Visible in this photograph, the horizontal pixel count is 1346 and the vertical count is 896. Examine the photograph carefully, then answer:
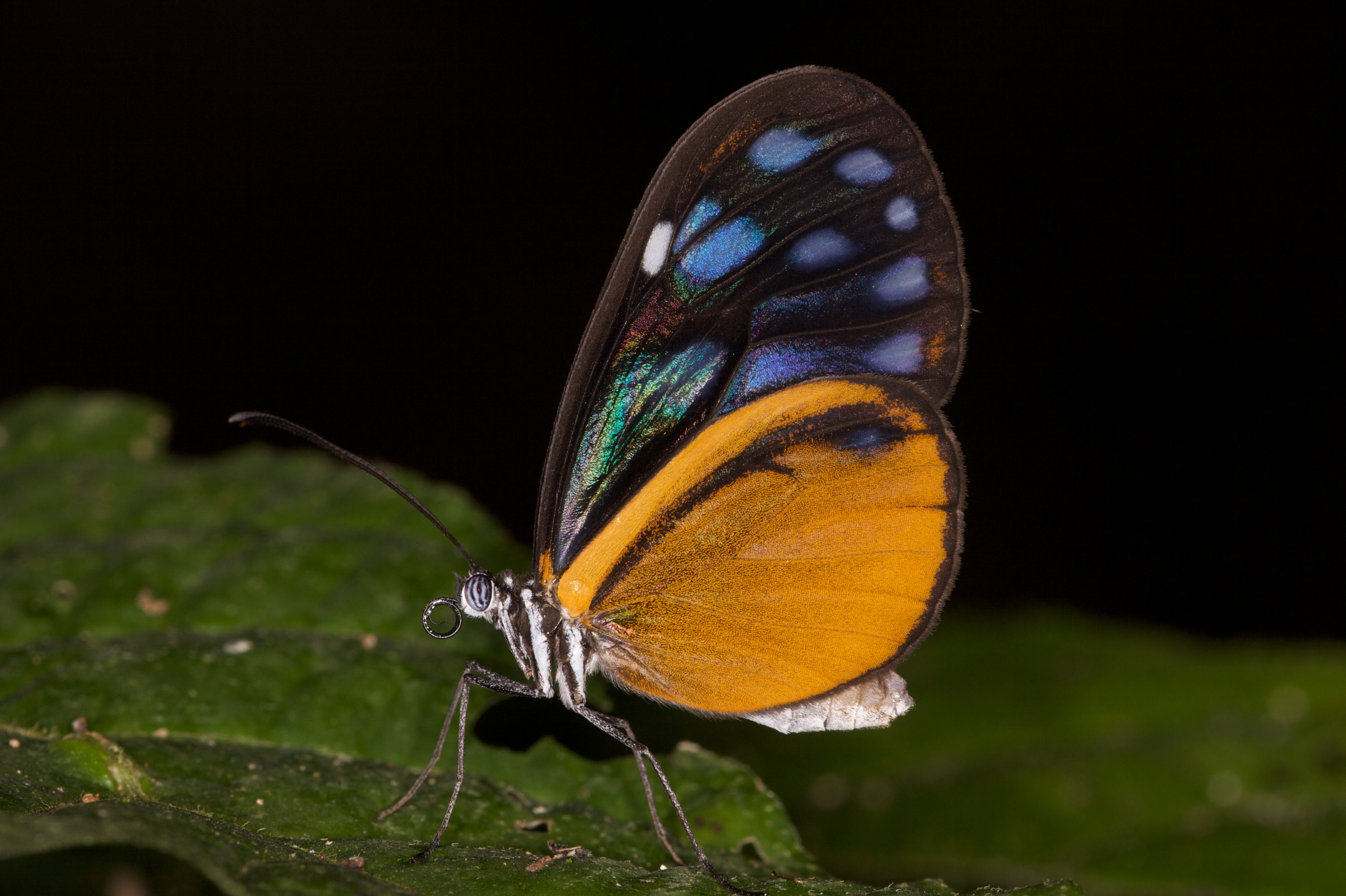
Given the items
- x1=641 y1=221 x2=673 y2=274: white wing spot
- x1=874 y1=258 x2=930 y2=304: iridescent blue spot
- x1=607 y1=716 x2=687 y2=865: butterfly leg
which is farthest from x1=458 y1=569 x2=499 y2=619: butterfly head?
x1=874 y1=258 x2=930 y2=304: iridescent blue spot

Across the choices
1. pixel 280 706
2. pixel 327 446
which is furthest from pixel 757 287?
pixel 280 706

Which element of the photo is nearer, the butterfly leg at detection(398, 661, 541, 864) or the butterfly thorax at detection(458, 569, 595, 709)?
the butterfly leg at detection(398, 661, 541, 864)

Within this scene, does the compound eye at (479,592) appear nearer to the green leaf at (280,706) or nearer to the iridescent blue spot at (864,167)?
the green leaf at (280,706)

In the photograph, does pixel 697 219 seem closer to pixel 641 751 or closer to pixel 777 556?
pixel 777 556

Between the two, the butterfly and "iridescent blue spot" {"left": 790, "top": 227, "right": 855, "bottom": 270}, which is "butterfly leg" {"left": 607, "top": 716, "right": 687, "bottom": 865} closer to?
the butterfly

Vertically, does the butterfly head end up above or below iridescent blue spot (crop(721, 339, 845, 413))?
below

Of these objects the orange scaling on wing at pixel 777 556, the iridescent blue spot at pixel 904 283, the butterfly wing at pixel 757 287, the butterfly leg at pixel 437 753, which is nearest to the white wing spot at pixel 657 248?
the butterfly wing at pixel 757 287

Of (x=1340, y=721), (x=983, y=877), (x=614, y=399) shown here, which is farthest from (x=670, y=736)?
(x=1340, y=721)
